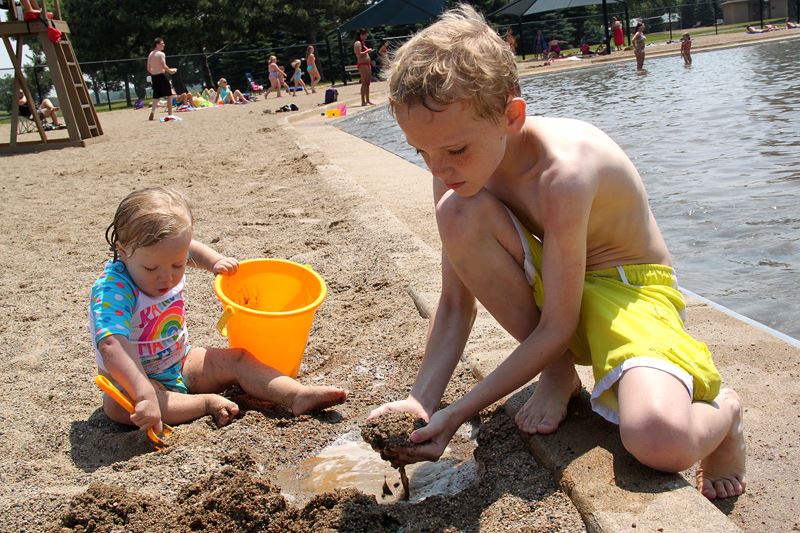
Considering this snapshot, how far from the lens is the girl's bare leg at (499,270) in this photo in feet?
7.63

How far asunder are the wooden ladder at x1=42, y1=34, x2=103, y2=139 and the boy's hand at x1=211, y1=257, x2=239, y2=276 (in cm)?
1012

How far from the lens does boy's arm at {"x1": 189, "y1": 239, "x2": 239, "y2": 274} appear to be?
Result: 10.2 feet

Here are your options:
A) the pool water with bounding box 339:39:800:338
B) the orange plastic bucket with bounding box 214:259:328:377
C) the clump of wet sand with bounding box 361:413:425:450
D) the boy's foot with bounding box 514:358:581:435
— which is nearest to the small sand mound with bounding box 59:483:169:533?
the clump of wet sand with bounding box 361:413:425:450

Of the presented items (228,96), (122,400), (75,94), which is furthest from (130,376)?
(228,96)

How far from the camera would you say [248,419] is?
271 centimetres

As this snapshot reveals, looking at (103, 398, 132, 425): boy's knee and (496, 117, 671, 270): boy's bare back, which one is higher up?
(496, 117, 671, 270): boy's bare back

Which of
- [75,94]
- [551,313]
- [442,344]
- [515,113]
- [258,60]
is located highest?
[258,60]

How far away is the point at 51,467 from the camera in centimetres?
247

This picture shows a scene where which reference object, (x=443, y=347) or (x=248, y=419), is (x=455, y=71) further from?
(x=248, y=419)

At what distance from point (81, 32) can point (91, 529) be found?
41829mm

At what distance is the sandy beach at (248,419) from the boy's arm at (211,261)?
456 mm

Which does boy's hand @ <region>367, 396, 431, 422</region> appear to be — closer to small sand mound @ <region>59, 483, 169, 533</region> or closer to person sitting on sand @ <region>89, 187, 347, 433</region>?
person sitting on sand @ <region>89, 187, 347, 433</region>

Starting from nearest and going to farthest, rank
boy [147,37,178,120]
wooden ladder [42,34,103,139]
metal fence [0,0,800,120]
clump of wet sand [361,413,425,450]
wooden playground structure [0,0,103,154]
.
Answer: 1. clump of wet sand [361,413,425,450]
2. wooden playground structure [0,0,103,154]
3. wooden ladder [42,34,103,139]
4. boy [147,37,178,120]
5. metal fence [0,0,800,120]

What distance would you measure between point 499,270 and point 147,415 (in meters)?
1.19
